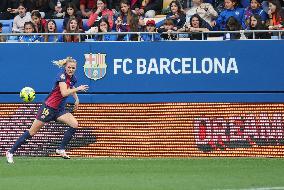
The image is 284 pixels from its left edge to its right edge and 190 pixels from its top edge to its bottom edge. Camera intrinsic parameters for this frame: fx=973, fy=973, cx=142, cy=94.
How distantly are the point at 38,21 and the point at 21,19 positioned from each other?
1.88ft

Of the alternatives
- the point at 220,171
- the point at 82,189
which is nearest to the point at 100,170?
the point at 220,171

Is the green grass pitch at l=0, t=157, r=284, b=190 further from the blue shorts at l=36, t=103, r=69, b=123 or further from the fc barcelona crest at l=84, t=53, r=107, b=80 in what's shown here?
the fc barcelona crest at l=84, t=53, r=107, b=80

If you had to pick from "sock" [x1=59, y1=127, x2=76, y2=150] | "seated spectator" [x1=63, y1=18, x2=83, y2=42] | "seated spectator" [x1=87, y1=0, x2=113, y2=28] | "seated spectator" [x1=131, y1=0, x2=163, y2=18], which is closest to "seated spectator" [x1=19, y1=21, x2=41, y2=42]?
"seated spectator" [x1=63, y1=18, x2=83, y2=42]

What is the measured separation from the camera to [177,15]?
20.2 m

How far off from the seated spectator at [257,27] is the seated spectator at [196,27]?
2.87 feet

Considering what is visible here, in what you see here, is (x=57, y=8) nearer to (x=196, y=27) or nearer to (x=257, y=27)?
(x=196, y=27)

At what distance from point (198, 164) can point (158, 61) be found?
457cm

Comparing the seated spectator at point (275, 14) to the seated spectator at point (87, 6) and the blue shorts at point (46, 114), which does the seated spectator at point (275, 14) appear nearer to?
the seated spectator at point (87, 6)

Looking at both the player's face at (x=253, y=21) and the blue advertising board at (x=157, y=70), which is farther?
the blue advertising board at (x=157, y=70)

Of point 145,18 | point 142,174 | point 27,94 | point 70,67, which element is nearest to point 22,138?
point 70,67

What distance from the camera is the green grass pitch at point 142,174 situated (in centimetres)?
1246

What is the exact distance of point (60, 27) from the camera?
2136cm

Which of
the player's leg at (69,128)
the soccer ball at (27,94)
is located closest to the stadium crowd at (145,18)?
the soccer ball at (27,94)

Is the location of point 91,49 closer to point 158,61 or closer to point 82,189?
point 158,61
